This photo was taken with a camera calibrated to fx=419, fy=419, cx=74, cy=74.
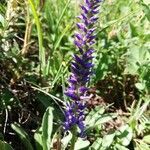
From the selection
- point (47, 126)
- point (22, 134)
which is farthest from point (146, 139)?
point (22, 134)


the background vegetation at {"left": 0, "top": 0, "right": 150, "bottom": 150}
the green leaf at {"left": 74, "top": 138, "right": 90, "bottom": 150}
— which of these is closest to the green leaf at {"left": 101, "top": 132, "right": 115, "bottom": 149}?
the background vegetation at {"left": 0, "top": 0, "right": 150, "bottom": 150}

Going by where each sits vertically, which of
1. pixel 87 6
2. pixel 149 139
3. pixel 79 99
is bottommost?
pixel 149 139

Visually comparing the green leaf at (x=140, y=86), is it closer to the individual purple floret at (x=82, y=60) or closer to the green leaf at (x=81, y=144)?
the green leaf at (x=81, y=144)

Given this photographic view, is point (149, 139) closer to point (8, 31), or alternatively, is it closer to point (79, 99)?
point (79, 99)

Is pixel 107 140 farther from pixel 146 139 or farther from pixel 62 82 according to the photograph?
pixel 62 82

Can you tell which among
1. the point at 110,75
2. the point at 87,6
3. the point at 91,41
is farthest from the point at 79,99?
the point at 110,75
